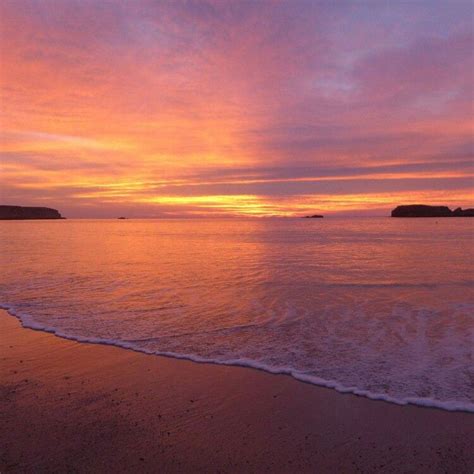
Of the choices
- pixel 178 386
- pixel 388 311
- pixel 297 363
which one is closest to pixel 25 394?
pixel 178 386

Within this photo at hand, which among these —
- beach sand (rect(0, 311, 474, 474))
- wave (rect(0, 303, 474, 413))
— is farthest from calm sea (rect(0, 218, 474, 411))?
beach sand (rect(0, 311, 474, 474))

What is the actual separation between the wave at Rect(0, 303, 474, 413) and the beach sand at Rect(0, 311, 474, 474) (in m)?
0.19

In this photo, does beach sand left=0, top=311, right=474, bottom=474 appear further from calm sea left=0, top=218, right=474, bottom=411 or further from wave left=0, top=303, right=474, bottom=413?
calm sea left=0, top=218, right=474, bottom=411

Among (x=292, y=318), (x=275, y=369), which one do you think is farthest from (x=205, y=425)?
(x=292, y=318)

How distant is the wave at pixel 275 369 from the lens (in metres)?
5.72

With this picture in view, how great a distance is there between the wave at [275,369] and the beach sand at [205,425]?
19cm

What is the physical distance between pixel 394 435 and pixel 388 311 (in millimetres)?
7116

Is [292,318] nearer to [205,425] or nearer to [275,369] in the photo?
[275,369]

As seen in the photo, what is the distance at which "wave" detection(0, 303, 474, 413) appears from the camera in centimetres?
572

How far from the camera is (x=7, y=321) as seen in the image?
10.4 m

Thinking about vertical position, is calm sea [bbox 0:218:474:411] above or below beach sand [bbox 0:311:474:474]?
below

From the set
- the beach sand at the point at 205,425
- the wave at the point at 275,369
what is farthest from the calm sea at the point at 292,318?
the beach sand at the point at 205,425

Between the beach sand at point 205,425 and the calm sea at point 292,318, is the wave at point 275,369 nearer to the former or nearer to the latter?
the calm sea at point 292,318

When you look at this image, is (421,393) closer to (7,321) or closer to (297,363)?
(297,363)
